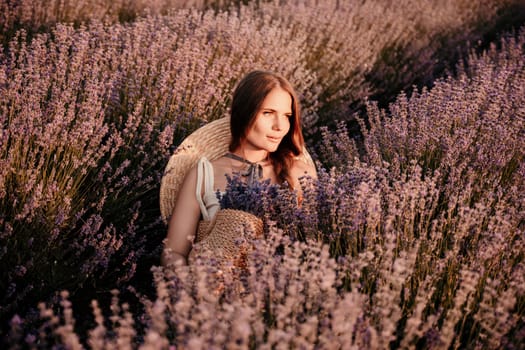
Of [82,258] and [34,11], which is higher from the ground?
[34,11]

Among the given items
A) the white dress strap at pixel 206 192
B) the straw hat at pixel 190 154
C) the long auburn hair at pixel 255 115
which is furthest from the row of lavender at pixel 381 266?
the straw hat at pixel 190 154

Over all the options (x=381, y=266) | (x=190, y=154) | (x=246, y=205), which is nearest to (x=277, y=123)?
(x=190, y=154)

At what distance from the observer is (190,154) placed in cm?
276

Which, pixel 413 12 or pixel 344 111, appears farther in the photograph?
pixel 413 12

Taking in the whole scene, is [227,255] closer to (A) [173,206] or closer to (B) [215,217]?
(B) [215,217]

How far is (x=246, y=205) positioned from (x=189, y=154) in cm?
64

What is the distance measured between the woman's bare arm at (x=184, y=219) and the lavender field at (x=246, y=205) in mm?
94

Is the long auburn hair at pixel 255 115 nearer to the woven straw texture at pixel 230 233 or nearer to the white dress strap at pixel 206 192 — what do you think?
the white dress strap at pixel 206 192

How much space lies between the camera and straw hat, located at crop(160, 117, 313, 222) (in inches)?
104

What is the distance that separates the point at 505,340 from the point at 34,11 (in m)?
3.96

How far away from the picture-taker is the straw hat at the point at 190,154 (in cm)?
263

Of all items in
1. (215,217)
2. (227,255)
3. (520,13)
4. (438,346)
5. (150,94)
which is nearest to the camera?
(438,346)

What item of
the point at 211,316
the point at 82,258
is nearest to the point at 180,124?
the point at 82,258

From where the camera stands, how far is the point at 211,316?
4.22 feet
